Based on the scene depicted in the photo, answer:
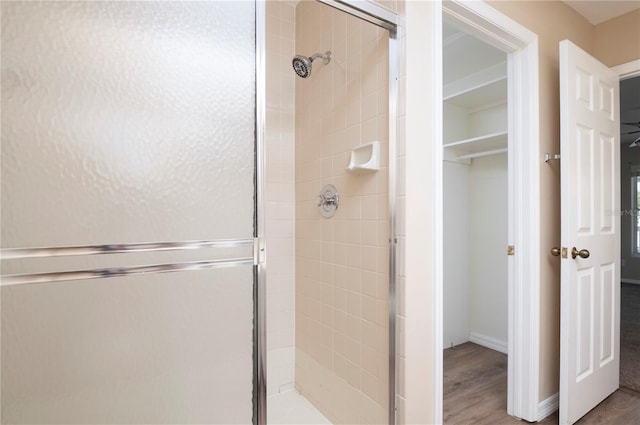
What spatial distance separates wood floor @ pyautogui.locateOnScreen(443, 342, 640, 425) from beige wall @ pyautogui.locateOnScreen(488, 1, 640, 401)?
Result: 255 millimetres

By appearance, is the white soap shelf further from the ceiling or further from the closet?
the ceiling

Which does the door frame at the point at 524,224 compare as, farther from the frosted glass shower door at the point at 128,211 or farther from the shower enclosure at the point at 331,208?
the frosted glass shower door at the point at 128,211

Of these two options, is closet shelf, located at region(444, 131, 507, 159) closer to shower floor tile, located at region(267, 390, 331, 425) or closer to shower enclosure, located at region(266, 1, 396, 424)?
shower enclosure, located at region(266, 1, 396, 424)

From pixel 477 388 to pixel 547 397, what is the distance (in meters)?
0.43

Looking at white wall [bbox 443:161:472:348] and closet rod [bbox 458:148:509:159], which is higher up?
closet rod [bbox 458:148:509:159]

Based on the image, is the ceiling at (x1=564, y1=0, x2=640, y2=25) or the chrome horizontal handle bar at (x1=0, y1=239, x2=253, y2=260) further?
the ceiling at (x1=564, y1=0, x2=640, y2=25)

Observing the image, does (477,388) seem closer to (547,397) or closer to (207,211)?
(547,397)

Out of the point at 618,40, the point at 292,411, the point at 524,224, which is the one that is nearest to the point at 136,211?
the point at 292,411

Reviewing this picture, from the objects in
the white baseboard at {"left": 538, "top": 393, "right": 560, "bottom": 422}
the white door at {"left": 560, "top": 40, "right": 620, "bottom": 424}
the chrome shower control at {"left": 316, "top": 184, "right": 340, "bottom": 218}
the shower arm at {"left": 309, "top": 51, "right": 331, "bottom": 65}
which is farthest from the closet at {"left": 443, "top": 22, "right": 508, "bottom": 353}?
the chrome shower control at {"left": 316, "top": 184, "right": 340, "bottom": 218}

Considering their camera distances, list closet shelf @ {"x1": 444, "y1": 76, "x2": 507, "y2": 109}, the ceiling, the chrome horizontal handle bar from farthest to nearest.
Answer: closet shelf @ {"x1": 444, "y1": 76, "x2": 507, "y2": 109}
the ceiling
the chrome horizontal handle bar

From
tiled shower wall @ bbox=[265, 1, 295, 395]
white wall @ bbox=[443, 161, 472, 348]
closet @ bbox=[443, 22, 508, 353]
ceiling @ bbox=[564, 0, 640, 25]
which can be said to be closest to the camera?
ceiling @ bbox=[564, 0, 640, 25]

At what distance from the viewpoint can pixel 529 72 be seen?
1839mm

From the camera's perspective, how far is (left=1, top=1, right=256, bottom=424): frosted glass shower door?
74cm

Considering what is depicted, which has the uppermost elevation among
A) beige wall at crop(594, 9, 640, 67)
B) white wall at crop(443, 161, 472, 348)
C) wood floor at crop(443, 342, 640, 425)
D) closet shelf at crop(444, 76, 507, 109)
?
beige wall at crop(594, 9, 640, 67)
